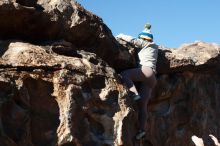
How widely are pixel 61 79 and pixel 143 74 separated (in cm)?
329

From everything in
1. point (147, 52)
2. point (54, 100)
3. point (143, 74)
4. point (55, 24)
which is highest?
point (55, 24)

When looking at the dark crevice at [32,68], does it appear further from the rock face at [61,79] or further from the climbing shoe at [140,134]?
the climbing shoe at [140,134]

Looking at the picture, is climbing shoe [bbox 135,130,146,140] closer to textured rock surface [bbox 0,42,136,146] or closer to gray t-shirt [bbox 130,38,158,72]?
textured rock surface [bbox 0,42,136,146]

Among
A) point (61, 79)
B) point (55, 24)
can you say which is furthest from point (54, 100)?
point (55, 24)

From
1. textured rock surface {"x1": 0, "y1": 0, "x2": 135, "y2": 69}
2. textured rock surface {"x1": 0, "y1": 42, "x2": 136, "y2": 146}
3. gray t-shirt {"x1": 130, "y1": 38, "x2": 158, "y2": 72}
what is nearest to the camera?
textured rock surface {"x1": 0, "y1": 42, "x2": 136, "y2": 146}

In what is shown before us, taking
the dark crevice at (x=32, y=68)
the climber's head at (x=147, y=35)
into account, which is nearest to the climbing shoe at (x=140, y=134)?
the dark crevice at (x=32, y=68)

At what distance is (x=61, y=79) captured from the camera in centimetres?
938

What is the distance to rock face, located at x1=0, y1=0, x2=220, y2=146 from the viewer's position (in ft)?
29.2

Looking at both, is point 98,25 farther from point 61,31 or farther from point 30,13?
point 30,13

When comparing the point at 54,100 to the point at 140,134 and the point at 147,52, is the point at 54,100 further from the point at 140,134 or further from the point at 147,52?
the point at 147,52

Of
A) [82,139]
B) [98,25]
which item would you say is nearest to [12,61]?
[82,139]

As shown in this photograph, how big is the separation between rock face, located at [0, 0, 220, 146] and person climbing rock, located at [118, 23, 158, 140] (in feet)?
0.83

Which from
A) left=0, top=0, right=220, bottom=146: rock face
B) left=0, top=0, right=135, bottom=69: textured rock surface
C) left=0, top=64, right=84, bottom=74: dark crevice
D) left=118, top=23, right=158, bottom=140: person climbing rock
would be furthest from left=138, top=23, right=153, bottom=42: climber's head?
left=0, top=64, right=84, bottom=74: dark crevice

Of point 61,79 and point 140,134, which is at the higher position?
point 61,79
